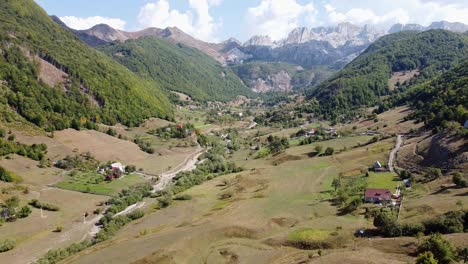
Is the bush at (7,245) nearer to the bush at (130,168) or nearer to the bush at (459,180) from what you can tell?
the bush at (130,168)

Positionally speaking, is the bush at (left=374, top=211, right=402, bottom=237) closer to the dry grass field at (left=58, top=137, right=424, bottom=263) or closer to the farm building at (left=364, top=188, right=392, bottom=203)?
the dry grass field at (left=58, top=137, right=424, bottom=263)

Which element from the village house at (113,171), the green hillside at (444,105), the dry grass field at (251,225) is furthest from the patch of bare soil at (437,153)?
the village house at (113,171)

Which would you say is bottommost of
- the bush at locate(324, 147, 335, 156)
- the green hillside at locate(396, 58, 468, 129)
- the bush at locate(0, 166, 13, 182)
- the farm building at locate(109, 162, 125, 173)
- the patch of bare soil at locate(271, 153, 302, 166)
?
the patch of bare soil at locate(271, 153, 302, 166)

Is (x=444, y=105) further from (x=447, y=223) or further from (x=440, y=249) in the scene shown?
(x=440, y=249)

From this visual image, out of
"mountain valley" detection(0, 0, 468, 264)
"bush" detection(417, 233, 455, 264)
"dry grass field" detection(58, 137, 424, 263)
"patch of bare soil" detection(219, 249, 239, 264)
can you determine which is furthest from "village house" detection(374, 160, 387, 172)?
"patch of bare soil" detection(219, 249, 239, 264)

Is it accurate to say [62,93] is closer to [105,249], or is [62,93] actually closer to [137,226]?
[137,226]

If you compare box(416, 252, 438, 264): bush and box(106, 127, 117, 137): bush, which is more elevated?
box(106, 127, 117, 137): bush

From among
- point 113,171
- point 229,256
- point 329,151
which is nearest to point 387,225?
point 229,256
